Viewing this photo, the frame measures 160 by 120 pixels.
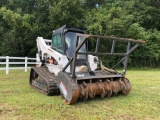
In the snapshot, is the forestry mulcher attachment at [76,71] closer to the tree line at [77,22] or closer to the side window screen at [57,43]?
the side window screen at [57,43]

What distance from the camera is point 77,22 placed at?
16.4 m

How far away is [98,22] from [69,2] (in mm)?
2908

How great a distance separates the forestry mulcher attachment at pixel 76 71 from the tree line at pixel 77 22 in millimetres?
9033

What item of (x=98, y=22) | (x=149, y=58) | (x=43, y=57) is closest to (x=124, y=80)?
(x=43, y=57)

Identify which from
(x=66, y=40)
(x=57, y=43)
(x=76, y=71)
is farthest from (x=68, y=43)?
(x=76, y=71)

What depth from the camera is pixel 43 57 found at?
23.7 feet

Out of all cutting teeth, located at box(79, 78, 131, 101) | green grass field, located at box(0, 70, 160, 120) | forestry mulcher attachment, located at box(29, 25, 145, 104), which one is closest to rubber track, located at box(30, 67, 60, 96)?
forestry mulcher attachment, located at box(29, 25, 145, 104)

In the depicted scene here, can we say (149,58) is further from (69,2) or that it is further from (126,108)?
(126,108)

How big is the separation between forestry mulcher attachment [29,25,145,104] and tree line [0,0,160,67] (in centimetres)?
903

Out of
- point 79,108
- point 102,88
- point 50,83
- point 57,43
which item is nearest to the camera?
point 79,108

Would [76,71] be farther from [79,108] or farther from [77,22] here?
[77,22]

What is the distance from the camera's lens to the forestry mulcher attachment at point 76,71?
4672 mm

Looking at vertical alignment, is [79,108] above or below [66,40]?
below

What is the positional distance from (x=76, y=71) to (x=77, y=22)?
11.3 metres
